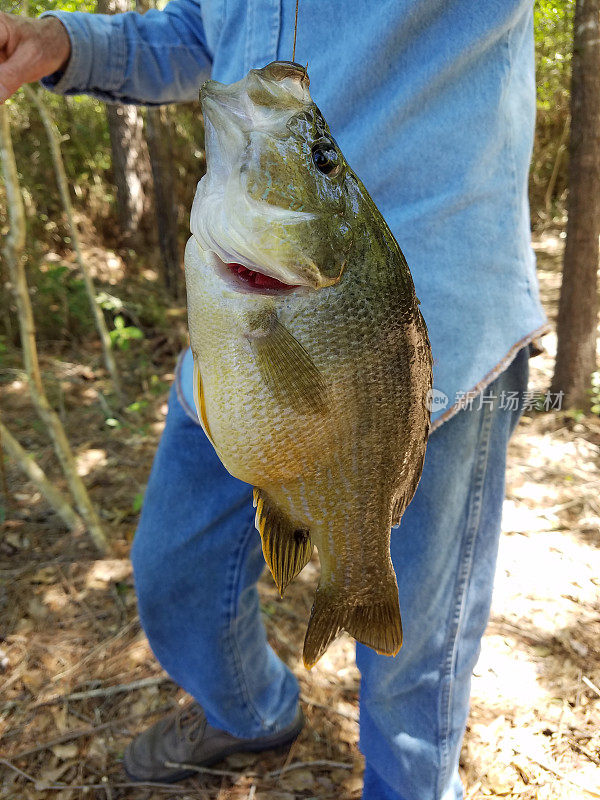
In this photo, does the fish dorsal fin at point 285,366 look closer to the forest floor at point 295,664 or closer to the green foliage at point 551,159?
the forest floor at point 295,664

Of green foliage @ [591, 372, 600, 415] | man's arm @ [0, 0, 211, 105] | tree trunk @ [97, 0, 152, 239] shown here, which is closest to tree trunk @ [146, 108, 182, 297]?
tree trunk @ [97, 0, 152, 239]

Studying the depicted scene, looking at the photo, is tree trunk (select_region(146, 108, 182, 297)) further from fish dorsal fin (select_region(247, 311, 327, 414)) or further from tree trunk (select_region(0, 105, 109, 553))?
fish dorsal fin (select_region(247, 311, 327, 414))

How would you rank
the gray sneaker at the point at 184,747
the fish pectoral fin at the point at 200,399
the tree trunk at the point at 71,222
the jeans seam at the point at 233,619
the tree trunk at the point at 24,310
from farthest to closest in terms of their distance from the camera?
the tree trunk at the point at 71,222, the tree trunk at the point at 24,310, the gray sneaker at the point at 184,747, the jeans seam at the point at 233,619, the fish pectoral fin at the point at 200,399

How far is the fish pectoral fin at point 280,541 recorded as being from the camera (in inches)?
44.8

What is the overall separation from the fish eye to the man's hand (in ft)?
2.90

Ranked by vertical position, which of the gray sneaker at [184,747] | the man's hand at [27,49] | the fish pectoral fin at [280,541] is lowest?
the gray sneaker at [184,747]

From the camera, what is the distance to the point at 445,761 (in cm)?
175

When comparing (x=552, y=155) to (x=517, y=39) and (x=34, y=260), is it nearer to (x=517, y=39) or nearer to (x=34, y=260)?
(x=34, y=260)

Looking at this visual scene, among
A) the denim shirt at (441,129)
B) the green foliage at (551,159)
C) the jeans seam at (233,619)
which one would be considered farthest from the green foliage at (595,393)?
the green foliage at (551,159)

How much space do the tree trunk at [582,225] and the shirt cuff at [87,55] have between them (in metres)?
3.48

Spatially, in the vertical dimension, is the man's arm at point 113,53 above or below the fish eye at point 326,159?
above

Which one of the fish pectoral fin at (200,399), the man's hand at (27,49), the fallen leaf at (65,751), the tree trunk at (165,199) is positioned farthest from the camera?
the tree trunk at (165,199)

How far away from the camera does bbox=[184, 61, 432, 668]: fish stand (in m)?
0.93

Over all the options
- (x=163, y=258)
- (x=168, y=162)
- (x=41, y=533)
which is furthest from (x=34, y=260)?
(x=41, y=533)
